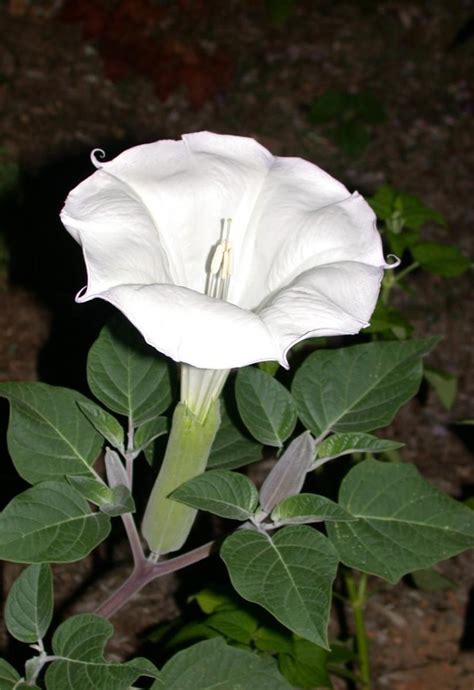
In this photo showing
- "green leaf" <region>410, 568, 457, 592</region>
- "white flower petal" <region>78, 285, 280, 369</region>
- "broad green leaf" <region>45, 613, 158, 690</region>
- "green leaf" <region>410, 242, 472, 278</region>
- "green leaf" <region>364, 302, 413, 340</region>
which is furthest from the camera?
"green leaf" <region>410, 568, 457, 592</region>

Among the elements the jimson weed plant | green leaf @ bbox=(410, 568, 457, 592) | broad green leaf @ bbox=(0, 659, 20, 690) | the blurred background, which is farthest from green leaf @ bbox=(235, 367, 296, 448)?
the blurred background

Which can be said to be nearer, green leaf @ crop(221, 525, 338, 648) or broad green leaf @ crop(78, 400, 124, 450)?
green leaf @ crop(221, 525, 338, 648)

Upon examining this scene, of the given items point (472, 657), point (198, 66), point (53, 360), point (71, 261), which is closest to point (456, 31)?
point (198, 66)

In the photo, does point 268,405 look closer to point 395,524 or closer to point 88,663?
point 395,524

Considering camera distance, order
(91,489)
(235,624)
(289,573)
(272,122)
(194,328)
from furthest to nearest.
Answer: (272,122) < (235,624) < (91,489) < (289,573) < (194,328)

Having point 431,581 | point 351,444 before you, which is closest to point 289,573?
point 351,444

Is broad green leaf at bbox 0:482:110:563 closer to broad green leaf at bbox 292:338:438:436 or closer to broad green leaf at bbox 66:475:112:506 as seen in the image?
broad green leaf at bbox 66:475:112:506

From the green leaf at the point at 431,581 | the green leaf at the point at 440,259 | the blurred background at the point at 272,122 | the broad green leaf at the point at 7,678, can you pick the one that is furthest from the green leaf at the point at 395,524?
the blurred background at the point at 272,122
